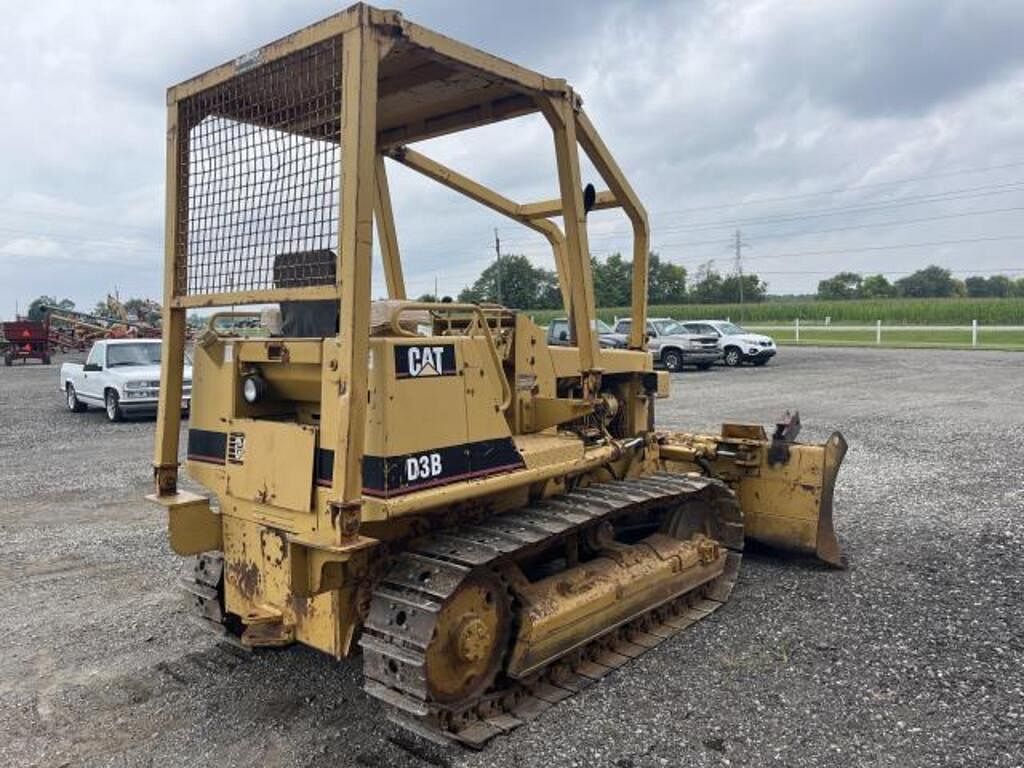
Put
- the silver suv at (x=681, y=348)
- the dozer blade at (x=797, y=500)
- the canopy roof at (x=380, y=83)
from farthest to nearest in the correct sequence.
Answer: the silver suv at (x=681, y=348) < the dozer blade at (x=797, y=500) < the canopy roof at (x=380, y=83)

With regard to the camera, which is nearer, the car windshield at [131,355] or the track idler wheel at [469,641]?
the track idler wheel at [469,641]

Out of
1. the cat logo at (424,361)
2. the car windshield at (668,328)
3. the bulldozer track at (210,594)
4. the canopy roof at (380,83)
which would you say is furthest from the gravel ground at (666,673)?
the car windshield at (668,328)

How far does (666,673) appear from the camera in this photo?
4621mm

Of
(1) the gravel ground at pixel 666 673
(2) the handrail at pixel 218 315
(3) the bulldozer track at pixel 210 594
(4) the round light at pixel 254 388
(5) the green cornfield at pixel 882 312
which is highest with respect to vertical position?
(5) the green cornfield at pixel 882 312

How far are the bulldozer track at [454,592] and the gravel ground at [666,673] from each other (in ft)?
0.40

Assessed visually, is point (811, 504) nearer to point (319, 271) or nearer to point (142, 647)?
point (319, 271)

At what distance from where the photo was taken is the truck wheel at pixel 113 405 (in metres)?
16.3

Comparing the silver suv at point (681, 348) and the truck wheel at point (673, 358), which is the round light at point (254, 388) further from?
the truck wheel at point (673, 358)

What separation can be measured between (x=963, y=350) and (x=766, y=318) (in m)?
23.2

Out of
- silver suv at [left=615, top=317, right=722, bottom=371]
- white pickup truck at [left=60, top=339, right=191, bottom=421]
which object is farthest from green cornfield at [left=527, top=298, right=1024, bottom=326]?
white pickup truck at [left=60, top=339, right=191, bottom=421]

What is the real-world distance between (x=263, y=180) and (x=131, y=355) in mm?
14885

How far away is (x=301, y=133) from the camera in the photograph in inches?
155

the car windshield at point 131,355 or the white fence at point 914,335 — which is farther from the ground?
the white fence at point 914,335

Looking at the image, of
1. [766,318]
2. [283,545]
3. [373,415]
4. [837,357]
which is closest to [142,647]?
[283,545]
